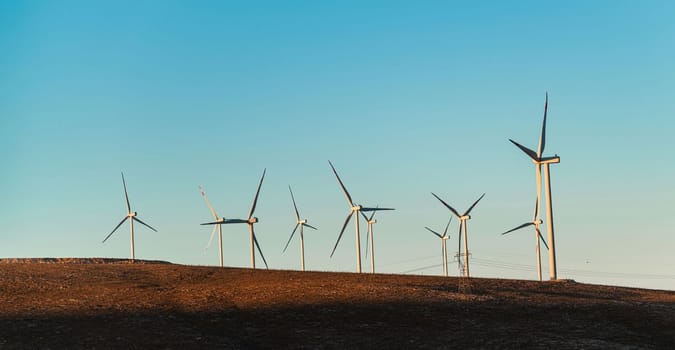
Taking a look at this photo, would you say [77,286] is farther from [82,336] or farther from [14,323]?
[82,336]

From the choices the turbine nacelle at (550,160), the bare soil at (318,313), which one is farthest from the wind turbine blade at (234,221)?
the turbine nacelle at (550,160)

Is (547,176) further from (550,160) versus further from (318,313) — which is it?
(318,313)

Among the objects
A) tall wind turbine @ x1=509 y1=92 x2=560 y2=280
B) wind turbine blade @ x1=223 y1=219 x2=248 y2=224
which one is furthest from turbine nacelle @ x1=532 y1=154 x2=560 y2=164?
wind turbine blade @ x1=223 y1=219 x2=248 y2=224

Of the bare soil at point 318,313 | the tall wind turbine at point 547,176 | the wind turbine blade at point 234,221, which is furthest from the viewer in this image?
the wind turbine blade at point 234,221

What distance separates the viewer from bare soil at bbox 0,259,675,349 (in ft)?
138

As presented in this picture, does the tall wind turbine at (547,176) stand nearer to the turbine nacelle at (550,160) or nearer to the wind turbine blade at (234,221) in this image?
the turbine nacelle at (550,160)

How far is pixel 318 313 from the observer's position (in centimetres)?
4922

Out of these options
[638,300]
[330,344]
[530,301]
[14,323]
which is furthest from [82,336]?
[638,300]

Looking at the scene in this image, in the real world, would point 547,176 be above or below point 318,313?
above

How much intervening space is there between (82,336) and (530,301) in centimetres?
2817

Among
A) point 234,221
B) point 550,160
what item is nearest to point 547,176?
point 550,160

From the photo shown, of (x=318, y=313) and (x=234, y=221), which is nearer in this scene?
(x=318, y=313)

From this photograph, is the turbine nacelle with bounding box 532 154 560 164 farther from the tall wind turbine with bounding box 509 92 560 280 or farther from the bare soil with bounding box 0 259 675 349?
the bare soil with bounding box 0 259 675 349

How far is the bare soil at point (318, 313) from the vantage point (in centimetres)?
4203
